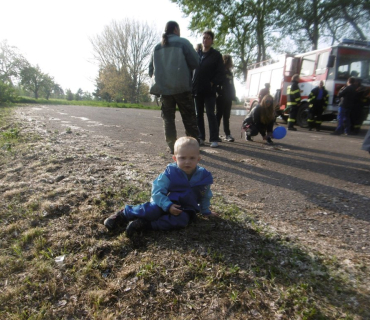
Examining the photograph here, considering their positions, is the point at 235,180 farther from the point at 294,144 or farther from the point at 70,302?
the point at 294,144

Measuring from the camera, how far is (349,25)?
20.6 m

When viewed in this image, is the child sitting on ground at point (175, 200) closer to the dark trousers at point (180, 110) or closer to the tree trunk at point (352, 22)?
the dark trousers at point (180, 110)

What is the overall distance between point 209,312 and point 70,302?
0.79 meters

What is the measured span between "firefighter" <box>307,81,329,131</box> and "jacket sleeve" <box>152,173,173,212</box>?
882 centimetres

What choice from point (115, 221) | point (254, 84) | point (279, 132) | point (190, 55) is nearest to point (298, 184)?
point (115, 221)

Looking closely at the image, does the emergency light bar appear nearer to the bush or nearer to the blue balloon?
the blue balloon

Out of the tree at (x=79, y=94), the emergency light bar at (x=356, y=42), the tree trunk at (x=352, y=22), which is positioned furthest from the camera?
the tree at (x=79, y=94)

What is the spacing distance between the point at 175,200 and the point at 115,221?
51 cm

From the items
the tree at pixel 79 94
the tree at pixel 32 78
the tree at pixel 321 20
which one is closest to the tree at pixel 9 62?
the tree at pixel 32 78

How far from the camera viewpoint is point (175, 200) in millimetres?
2178

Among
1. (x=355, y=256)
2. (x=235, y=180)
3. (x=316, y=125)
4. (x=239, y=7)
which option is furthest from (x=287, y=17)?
(x=355, y=256)

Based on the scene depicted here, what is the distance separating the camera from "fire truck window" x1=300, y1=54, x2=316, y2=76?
407 inches

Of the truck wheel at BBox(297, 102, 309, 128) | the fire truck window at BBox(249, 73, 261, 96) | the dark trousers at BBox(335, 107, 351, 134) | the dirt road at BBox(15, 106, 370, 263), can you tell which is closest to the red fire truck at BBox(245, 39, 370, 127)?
the truck wheel at BBox(297, 102, 309, 128)

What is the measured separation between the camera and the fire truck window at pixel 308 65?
1035 cm
